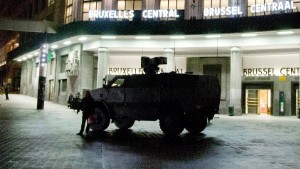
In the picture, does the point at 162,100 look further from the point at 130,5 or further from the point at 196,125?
the point at 130,5

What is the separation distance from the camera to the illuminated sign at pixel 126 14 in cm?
2784

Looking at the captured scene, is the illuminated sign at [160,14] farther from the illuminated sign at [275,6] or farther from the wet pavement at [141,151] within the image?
the wet pavement at [141,151]

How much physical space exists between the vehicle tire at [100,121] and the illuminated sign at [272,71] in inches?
744

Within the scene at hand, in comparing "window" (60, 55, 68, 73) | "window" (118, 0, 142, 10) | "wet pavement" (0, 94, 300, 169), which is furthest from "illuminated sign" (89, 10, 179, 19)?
"wet pavement" (0, 94, 300, 169)

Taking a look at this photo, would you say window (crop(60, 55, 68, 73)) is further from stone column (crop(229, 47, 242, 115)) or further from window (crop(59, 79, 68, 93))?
stone column (crop(229, 47, 242, 115))

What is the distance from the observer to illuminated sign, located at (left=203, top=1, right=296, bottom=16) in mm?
23750

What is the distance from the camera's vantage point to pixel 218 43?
2525 cm

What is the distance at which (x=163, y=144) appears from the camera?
9906 mm

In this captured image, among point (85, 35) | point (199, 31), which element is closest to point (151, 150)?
point (199, 31)

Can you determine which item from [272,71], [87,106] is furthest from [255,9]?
[87,106]

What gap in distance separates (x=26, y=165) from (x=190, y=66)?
2475 cm

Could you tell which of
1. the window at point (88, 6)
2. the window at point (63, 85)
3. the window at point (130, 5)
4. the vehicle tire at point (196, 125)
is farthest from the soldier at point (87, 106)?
the window at point (88, 6)

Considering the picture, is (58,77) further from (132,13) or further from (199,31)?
(199,31)

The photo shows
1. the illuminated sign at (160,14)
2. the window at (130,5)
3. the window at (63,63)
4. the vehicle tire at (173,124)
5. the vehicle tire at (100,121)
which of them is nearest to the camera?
the vehicle tire at (173,124)
